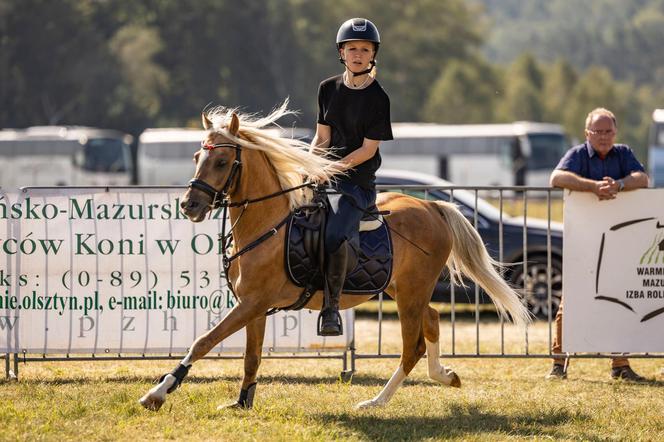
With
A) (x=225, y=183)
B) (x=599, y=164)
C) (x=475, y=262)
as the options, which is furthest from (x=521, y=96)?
(x=225, y=183)

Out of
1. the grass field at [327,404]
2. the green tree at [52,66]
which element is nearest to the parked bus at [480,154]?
the green tree at [52,66]

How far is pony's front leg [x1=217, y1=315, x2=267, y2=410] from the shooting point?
8.48 metres

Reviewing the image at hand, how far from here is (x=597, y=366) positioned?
11242 millimetres

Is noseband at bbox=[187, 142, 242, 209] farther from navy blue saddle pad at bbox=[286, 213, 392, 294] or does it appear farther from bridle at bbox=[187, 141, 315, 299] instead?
navy blue saddle pad at bbox=[286, 213, 392, 294]

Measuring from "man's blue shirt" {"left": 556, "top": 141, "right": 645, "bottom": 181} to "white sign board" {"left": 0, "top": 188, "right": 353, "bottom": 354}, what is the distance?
10.5 ft

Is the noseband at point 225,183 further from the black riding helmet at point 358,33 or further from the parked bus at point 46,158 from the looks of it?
the parked bus at point 46,158

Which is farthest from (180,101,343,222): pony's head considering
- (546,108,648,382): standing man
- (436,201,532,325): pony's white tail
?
(546,108,648,382): standing man

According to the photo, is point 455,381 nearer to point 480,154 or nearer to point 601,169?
point 601,169

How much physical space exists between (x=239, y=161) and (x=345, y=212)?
86 centimetres

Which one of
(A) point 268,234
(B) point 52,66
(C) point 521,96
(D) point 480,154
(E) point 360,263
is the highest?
(B) point 52,66

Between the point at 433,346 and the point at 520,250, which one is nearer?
the point at 433,346

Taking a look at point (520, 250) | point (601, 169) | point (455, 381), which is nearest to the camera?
point (455, 381)

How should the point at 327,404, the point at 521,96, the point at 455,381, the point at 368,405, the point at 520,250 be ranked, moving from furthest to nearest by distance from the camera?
the point at 521,96 → the point at 520,250 → the point at 455,381 → the point at 327,404 → the point at 368,405

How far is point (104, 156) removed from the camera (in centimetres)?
4966
